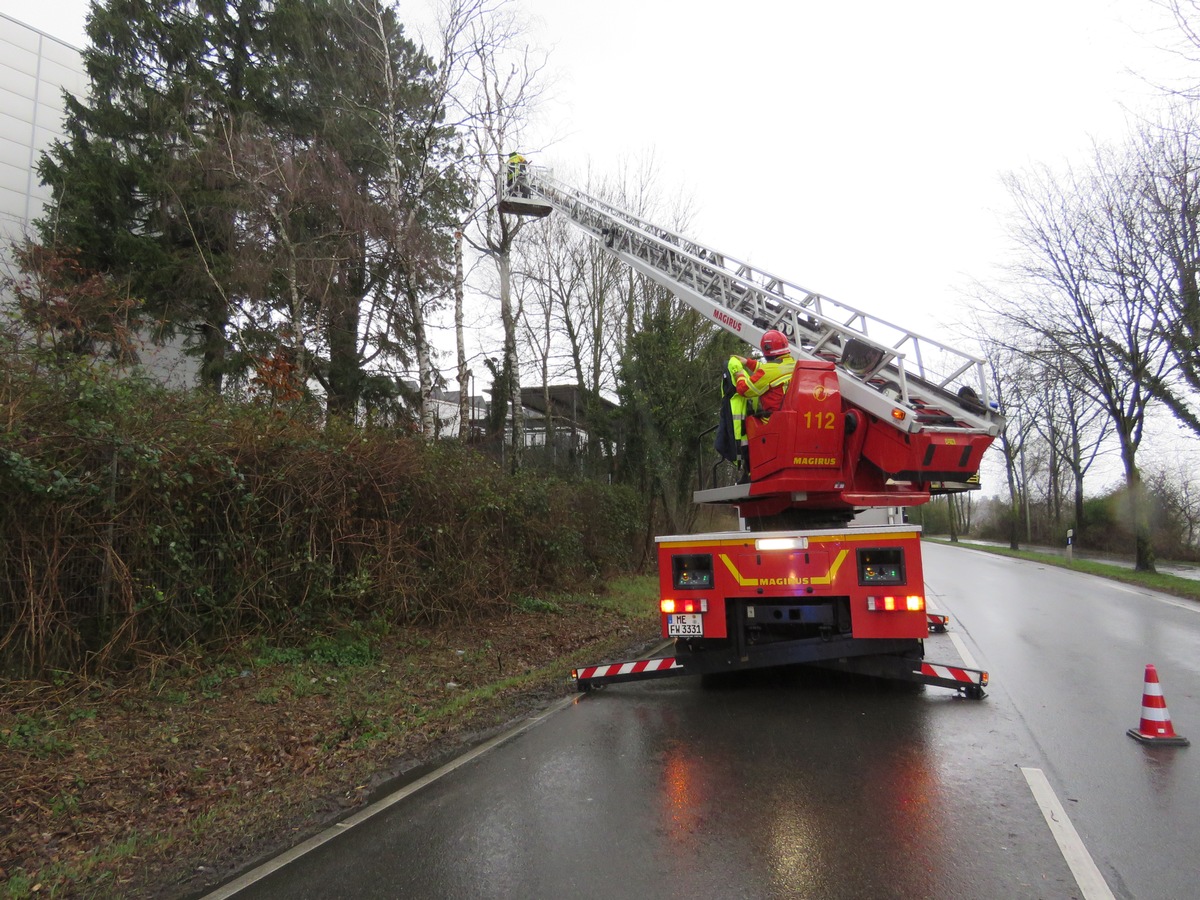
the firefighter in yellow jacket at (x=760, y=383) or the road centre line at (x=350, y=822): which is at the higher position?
the firefighter in yellow jacket at (x=760, y=383)

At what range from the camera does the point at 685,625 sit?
7.28 meters

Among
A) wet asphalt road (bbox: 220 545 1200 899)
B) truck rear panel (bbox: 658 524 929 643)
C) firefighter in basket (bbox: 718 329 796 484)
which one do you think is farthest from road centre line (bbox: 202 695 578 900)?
firefighter in basket (bbox: 718 329 796 484)

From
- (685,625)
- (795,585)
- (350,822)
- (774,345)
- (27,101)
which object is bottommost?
(350,822)

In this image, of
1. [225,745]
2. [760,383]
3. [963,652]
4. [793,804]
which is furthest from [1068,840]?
[963,652]

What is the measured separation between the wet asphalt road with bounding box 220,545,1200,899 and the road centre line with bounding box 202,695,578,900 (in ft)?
0.26

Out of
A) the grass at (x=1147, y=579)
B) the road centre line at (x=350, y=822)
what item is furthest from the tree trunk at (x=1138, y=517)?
the road centre line at (x=350, y=822)

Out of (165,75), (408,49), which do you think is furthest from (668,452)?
A: (165,75)

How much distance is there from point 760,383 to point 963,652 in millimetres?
4690

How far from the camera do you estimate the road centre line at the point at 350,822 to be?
3.76m

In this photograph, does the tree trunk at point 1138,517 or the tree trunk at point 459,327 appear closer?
the tree trunk at point 459,327

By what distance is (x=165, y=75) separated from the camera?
16.2m

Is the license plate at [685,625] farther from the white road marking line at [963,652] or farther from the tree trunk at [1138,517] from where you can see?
the tree trunk at [1138,517]

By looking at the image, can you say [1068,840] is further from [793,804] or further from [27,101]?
[27,101]

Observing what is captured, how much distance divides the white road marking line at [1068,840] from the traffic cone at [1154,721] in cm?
139
